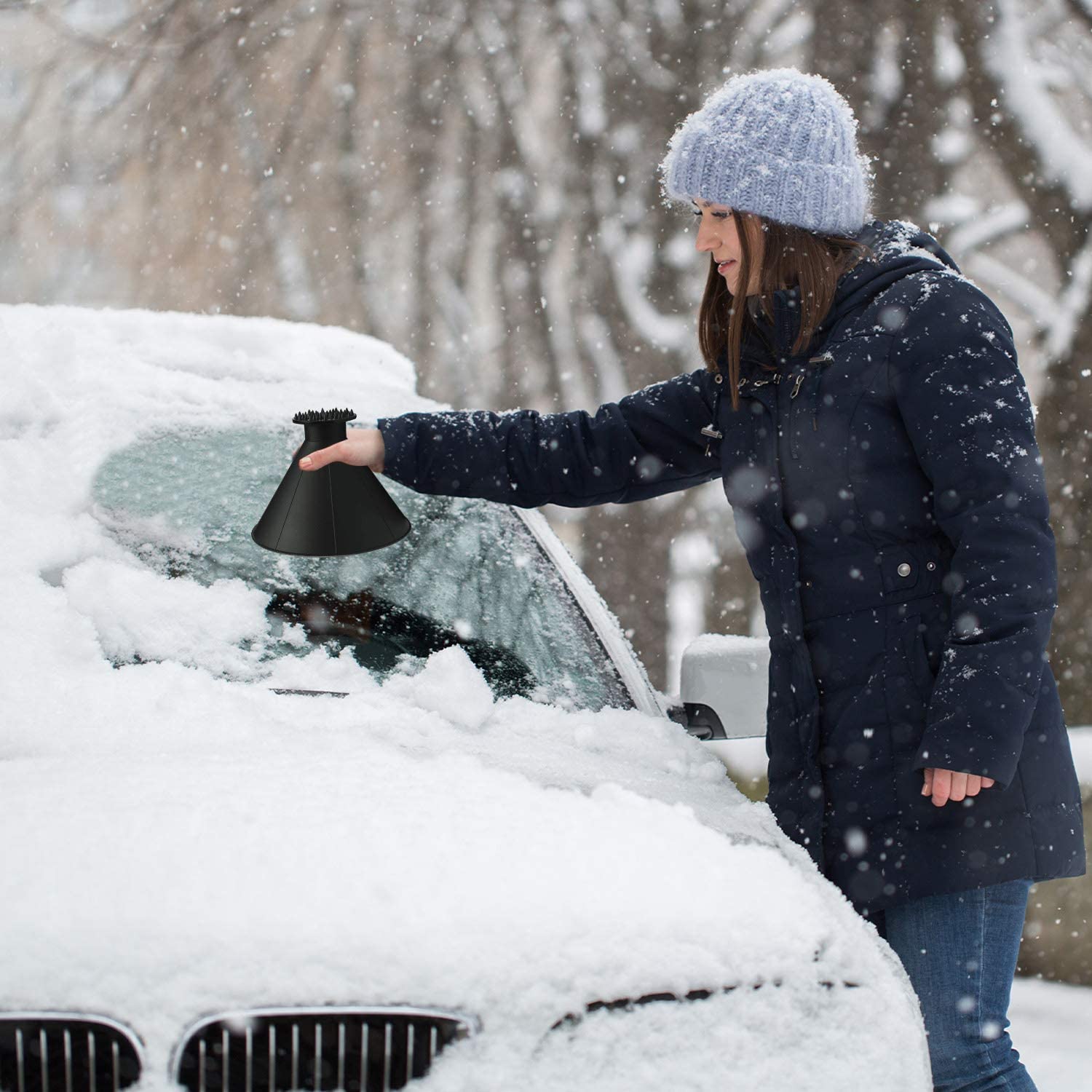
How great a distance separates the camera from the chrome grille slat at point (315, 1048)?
1.24 meters

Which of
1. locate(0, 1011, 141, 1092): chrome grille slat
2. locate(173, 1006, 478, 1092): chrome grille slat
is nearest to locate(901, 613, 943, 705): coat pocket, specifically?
locate(173, 1006, 478, 1092): chrome grille slat

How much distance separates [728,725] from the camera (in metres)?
2.55

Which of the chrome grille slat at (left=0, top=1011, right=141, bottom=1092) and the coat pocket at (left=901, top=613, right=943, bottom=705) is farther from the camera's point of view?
the coat pocket at (left=901, top=613, right=943, bottom=705)

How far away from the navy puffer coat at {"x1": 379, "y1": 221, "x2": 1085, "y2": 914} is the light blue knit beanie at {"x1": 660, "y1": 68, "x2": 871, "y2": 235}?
110 millimetres

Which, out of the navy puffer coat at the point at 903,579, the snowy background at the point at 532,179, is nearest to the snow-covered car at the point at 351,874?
the navy puffer coat at the point at 903,579

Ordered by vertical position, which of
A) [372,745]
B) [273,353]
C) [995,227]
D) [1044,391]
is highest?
[995,227]

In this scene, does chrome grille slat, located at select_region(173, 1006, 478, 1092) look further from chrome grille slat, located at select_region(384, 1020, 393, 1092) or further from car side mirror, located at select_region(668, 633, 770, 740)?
car side mirror, located at select_region(668, 633, 770, 740)

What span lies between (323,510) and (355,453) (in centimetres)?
14

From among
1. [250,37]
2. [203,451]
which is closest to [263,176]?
[250,37]

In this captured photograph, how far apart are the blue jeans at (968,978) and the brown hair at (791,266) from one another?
0.85 meters

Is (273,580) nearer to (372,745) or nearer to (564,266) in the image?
(372,745)

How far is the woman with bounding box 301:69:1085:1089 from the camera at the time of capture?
1.67 m

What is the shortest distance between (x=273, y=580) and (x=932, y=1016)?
1330 mm

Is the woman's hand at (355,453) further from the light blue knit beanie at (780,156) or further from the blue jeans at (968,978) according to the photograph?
the blue jeans at (968,978)
